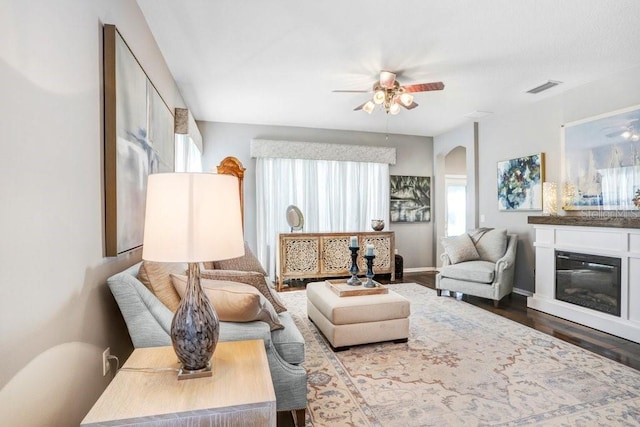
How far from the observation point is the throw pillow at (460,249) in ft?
14.9

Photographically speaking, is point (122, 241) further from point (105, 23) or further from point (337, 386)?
point (337, 386)

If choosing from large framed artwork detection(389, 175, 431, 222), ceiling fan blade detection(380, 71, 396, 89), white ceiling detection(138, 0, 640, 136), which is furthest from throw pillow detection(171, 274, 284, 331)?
large framed artwork detection(389, 175, 431, 222)

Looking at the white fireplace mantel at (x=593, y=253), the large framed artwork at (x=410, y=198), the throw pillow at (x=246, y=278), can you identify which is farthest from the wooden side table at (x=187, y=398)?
the large framed artwork at (x=410, y=198)

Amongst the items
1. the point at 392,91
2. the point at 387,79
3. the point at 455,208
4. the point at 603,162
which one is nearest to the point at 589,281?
the point at 603,162

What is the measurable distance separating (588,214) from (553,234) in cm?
39

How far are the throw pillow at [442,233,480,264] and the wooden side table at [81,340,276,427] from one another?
381cm

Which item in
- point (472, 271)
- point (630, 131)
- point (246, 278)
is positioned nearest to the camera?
point (246, 278)

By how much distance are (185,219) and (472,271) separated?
3905mm

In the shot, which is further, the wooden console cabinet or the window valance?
the window valance

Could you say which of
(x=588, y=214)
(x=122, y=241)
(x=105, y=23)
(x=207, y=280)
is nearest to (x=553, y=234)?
(x=588, y=214)

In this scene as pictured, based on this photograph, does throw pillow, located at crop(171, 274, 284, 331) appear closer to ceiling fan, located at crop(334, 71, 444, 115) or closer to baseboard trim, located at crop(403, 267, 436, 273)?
ceiling fan, located at crop(334, 71, 444, 115)

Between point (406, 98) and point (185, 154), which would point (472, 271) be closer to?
point (406, 98)

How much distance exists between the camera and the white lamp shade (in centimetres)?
114

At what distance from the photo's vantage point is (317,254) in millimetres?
5215
